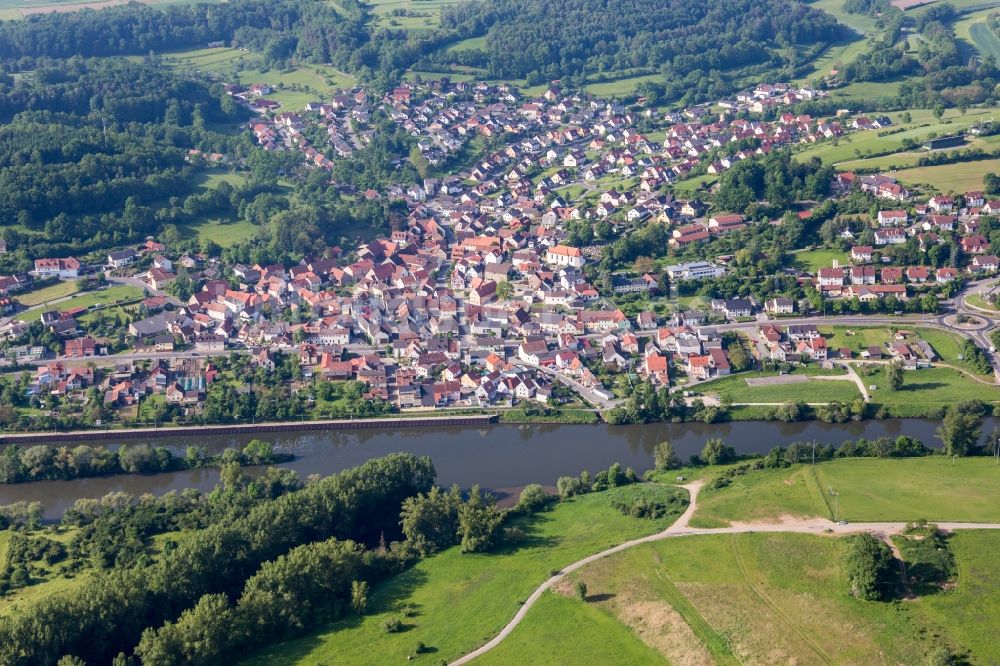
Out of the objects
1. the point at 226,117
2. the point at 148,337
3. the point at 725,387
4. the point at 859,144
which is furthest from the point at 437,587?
the point at 226,117

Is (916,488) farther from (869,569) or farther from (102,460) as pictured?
(102,460)

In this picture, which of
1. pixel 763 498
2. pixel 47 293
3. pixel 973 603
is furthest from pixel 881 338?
pixel 47 293

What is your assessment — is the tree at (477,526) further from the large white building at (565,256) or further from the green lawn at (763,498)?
the large white building at (565,256)

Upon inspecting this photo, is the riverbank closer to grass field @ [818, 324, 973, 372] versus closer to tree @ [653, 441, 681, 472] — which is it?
tree @ [653, 441, 681, 472]

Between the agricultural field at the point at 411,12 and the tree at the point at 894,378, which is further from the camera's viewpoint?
the agricultural field at the point at 411,12

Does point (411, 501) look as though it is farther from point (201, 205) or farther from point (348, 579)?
point (201, 205)

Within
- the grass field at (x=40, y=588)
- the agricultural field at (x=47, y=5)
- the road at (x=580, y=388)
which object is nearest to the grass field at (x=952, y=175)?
the road at (x=580, y=388)
